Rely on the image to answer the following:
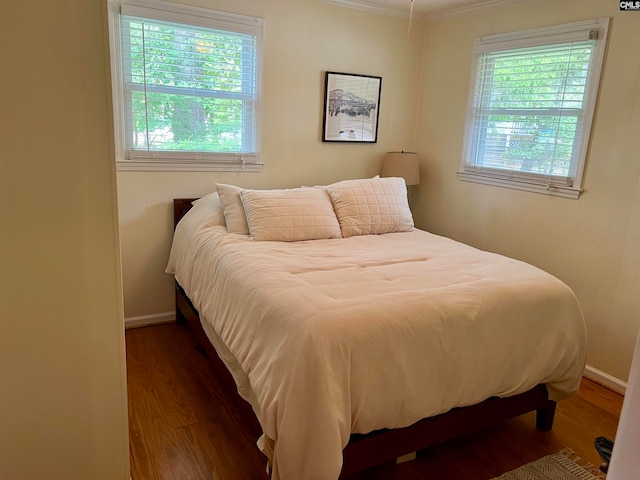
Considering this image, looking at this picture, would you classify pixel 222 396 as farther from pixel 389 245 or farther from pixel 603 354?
pixel 603 354

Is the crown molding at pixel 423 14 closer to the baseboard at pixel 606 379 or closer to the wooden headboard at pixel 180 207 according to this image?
the wooden headboard at pixel 180 207

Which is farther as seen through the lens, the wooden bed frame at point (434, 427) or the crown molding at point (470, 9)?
the crown molding at point (470, 9)

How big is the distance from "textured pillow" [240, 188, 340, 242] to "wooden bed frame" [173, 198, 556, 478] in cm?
75

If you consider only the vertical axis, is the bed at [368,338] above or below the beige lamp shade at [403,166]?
below

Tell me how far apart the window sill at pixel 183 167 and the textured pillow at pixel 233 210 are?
1.13 ft

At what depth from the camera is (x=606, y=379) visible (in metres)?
2.82

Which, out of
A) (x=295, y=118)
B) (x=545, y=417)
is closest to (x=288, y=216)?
(x=295, y=118)

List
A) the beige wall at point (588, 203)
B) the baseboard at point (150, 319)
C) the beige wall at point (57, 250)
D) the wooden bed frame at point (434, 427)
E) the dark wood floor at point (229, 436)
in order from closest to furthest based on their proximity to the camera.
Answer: the beige wall at point (57, 250) → the wooden bed frame at point (434, 427) → the dark wood floor at point (229, 436) → the beige wall at point (588, 203) → the baseboard at point (150, 319)

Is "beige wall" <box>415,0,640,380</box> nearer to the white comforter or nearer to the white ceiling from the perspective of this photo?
the white ceiling

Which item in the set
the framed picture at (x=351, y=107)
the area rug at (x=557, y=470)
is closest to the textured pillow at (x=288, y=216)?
the framed picture at (x=351, y=107)

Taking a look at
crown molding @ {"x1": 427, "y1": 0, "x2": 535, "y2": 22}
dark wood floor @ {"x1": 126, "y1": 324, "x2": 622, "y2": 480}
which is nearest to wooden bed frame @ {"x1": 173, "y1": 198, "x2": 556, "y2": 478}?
dark wood floor @ {"x1": 126, "y1": 324, "x2": 622, "y2": 480}

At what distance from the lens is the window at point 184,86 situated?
2.91 metres

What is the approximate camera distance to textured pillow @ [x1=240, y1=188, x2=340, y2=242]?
2.82 m

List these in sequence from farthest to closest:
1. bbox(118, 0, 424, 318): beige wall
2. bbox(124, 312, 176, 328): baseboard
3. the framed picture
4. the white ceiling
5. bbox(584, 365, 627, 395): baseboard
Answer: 1. the framed picture
2. the white ceiling
3. bbox(124, 312, 176, 328): baseboard
4. bbox(118, 0, 424, 318): beige wall
5. bbox(584, 365, 627, 395): baseboard
